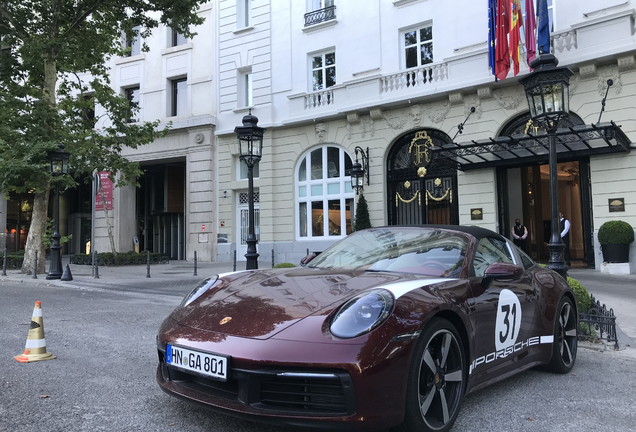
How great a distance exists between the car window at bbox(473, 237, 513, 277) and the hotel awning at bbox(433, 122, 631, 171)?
10.2m

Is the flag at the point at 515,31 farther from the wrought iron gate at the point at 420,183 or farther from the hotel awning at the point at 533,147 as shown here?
the wrought iron gate at the point at 420,183

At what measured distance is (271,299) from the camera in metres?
3.45

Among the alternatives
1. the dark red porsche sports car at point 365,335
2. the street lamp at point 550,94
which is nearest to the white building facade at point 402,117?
the street lamp at point 550,94

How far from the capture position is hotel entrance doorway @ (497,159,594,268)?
16.4 meters

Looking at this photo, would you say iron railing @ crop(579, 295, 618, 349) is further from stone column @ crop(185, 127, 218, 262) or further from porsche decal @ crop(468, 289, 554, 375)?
stone column @ crop(185, 127, 218, 262)

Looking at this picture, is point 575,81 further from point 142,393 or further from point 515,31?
point 142,393

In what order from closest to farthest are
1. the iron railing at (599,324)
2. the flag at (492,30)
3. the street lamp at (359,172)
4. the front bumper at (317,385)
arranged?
the front bumper at (317,385)
the iron railing at (599,324)
the flag at (492,30)
the street lamp at (359,172)

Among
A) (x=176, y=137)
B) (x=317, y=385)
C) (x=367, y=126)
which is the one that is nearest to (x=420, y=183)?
(x=367, y=126)

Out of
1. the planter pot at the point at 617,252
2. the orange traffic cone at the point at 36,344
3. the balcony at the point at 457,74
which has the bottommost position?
the orange traffic cone at the point at 36,344

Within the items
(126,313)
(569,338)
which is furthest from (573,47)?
(126,313)

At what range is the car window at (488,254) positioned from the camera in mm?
4039

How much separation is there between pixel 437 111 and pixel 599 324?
13.5 m

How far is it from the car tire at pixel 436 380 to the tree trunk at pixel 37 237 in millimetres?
17488

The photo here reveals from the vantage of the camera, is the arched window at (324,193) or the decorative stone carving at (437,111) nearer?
the decorative stone carving at (437,111)
